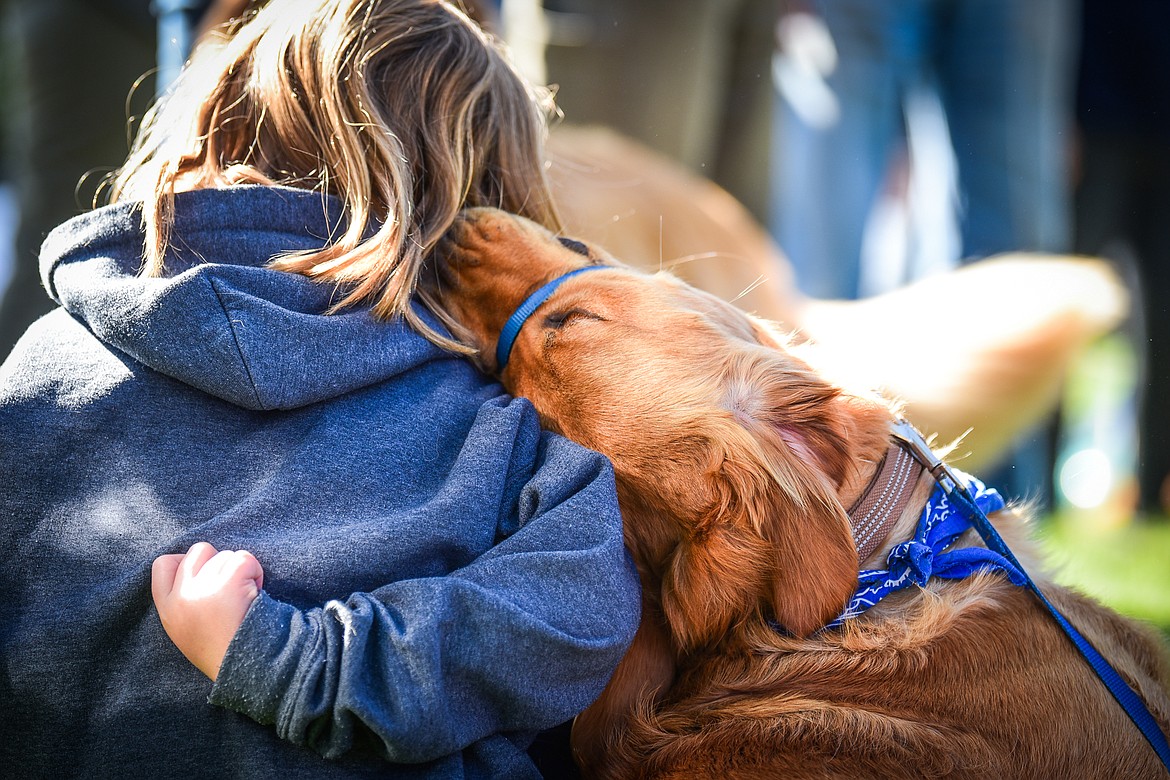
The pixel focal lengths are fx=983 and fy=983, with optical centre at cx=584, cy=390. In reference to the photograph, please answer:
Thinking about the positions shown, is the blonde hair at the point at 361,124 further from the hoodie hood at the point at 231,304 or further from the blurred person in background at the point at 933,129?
the blurred person in background at the point at 933,129

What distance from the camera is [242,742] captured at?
1482mm

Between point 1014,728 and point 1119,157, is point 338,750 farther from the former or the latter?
point 1119,157

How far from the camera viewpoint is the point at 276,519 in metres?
1.59

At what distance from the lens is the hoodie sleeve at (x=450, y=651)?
1.36 m

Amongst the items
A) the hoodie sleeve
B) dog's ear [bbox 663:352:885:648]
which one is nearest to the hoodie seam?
the hoodie sleeve

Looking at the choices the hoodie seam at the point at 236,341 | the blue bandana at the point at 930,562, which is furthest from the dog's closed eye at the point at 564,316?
the blue bandana at the point at 930,562

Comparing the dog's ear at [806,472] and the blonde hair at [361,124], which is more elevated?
the blonde hair at [361,124]

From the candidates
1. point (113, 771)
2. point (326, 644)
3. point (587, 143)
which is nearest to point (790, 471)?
point (326, 644)

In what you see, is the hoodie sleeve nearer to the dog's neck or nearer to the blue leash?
the dog's neck

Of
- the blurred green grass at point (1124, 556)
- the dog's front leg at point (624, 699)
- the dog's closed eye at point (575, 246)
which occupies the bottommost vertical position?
the blurred green grass at point (1124, 556)

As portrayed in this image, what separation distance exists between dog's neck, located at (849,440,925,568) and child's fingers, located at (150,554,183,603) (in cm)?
118

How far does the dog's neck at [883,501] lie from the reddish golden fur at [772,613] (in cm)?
3

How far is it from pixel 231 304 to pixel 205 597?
0.48m

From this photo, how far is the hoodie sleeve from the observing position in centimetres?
136
